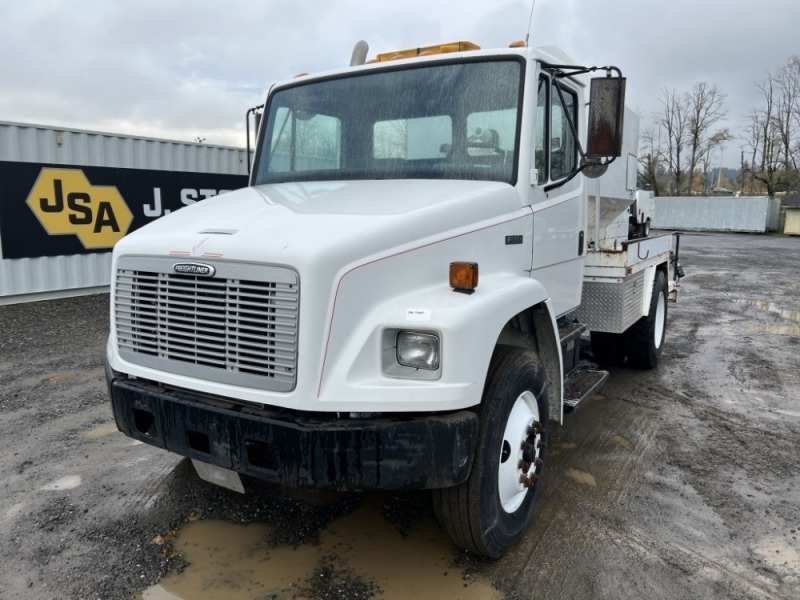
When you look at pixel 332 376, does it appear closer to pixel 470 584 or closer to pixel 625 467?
pixel 470 584

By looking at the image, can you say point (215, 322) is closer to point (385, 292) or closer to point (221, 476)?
point (385, 292)

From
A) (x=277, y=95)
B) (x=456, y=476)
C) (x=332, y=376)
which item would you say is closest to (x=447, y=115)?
(x=277, y=95)

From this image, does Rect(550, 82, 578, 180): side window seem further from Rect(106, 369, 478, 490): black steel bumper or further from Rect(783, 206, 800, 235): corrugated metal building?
Rect(783, 206, 800, 235): corrugated metal building

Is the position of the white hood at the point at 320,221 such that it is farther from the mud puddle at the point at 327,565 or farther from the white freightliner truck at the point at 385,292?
the mud puddle at the point at 327,565

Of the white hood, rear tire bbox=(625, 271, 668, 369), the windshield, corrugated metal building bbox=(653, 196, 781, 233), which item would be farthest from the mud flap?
corrugated metal building bbox=(653, 196, 781, 233)

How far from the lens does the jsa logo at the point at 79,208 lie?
10.1 m

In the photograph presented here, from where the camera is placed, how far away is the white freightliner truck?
2.51m

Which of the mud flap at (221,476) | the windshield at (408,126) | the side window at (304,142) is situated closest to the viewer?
the mud flap at (221,476)

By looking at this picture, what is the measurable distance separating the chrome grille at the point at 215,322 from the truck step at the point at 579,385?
7.23ft

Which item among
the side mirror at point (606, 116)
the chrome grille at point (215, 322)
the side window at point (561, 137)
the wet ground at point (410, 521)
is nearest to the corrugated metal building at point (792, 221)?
the wet ground at point (410, 521)

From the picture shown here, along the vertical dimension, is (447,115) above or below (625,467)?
above

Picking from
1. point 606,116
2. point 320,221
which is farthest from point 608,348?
point 320,221

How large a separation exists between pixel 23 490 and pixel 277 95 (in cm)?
308

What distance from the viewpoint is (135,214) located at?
11.4 meters
